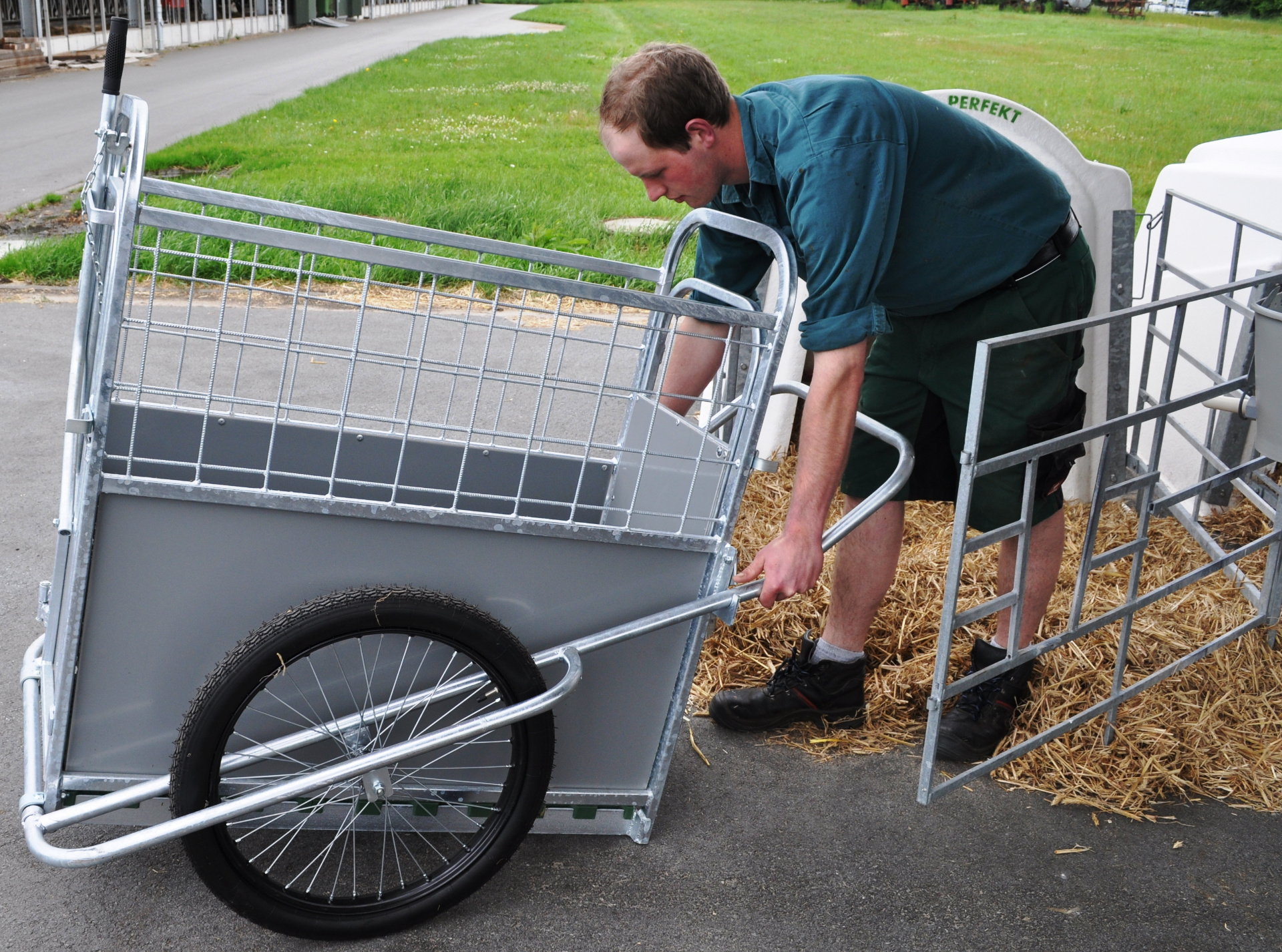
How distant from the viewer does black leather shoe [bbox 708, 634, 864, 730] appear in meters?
2.85

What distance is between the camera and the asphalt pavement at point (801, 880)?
6.93ft

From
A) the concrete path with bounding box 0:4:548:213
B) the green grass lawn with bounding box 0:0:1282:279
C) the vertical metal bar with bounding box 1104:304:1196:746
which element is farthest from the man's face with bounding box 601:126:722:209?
the concrete path with bounding box 0:4:548:213

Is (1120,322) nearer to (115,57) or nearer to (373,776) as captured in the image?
(373,776)

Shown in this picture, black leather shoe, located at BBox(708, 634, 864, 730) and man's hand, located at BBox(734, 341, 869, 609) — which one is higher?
man's hand, located at BBox(734, 341, 869, 609)

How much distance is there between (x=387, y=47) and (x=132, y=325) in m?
30.0

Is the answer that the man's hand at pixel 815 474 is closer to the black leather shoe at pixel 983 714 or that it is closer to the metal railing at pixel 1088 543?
the metal railing at pixel 1088 543

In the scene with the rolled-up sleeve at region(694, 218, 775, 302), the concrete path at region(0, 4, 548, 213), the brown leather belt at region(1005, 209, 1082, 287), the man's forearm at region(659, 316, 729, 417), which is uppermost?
the brown leather belt at region(1005, 209, 1082, 287)

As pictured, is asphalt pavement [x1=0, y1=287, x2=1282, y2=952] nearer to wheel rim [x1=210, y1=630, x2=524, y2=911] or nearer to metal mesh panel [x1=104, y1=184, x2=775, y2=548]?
wheel rim [x1=210, y1=630, x2=524, y2=911]

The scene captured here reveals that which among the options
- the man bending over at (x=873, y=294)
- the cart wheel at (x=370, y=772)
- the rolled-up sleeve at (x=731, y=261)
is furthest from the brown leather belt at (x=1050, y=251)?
the cart wheel at (x=370, y=772)

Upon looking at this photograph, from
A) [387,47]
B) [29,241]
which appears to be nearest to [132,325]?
[29,241]

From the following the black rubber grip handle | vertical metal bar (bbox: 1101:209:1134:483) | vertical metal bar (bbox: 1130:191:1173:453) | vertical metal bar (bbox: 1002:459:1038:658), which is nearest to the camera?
the black rubber grip handle

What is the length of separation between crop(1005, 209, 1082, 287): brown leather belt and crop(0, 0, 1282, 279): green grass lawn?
18.0 ft

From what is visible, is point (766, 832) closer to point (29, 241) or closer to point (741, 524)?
point (741, 524)

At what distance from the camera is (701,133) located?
2080 mm
